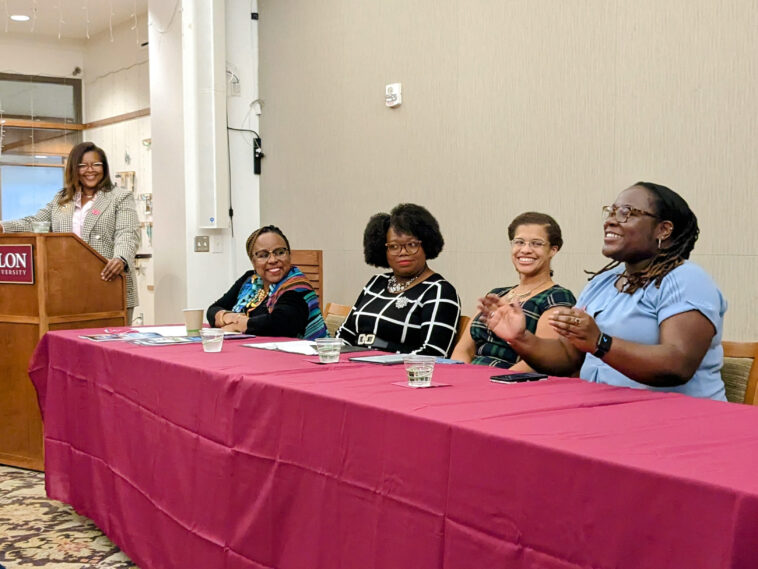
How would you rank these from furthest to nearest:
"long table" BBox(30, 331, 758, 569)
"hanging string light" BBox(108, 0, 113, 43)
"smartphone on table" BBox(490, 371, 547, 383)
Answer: "hanging string light" BBox(108, 0, 113, 43) < "smartphone on table" BBox(490, 371, 547, 383) < "long table" BBox(30, 331, 758, 569)

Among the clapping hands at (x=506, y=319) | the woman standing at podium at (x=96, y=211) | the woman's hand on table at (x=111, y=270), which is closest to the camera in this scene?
the clapping hands at (x=506, y=319)

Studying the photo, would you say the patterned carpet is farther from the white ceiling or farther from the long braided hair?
the white ceiling

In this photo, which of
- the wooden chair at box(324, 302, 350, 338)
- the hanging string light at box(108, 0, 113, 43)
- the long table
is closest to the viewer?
the long table

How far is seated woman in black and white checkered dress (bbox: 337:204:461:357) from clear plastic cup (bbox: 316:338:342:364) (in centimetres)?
71

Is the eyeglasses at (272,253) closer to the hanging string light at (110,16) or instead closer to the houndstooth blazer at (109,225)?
the houndstooth blazer at (109,225)

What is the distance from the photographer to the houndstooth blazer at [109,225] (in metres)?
4.45

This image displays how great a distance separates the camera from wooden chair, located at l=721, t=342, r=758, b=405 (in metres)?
2.20

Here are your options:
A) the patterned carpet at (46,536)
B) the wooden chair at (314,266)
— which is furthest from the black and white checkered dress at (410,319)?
the wooden chair at (314,266)

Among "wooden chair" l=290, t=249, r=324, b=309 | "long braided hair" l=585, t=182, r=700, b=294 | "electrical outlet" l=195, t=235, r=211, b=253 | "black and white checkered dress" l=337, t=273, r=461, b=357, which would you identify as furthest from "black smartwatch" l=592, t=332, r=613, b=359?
"electrical outlet" l=195, t=235, r=211, b=253

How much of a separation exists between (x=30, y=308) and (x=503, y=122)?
2357mm

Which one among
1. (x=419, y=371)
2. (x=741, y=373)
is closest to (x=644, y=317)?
(x=741, y=373)

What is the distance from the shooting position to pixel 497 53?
12.6 feet

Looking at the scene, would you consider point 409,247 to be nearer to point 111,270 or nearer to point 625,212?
point 625,212

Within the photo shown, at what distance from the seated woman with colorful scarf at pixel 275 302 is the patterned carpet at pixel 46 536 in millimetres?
945
